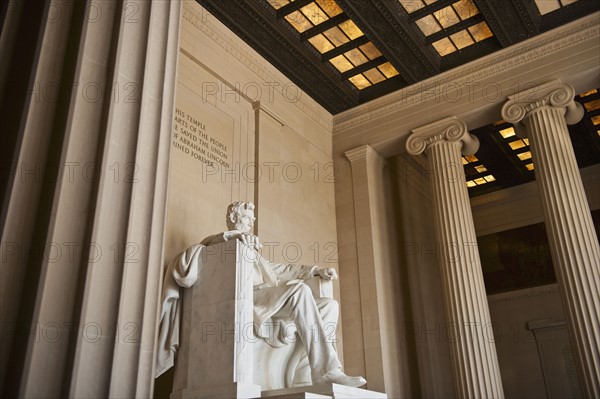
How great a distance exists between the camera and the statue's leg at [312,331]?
5.00 meters

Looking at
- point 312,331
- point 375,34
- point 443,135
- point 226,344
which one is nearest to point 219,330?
point 226,344

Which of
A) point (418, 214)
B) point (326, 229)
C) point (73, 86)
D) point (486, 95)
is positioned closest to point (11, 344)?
point (73, 86)

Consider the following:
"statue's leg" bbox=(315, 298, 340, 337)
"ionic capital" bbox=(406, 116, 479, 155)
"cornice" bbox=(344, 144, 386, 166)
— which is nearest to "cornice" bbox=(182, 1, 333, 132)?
"cornice" bbox=(344, 144, 386, 166)

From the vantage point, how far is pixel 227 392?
14.6 feet

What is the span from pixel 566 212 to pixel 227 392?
663 centimetres

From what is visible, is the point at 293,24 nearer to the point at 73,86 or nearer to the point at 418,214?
the point at 418,214

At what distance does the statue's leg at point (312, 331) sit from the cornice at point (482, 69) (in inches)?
261

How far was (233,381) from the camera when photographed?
14.9 ft

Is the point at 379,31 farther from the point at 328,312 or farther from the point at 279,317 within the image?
the point at 279,317

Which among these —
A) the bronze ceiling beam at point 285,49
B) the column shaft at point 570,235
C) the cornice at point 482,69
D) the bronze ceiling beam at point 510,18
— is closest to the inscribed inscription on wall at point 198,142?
the bronze ceiling beam at point 285,49

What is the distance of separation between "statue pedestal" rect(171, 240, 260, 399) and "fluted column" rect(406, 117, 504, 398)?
16.8 ft

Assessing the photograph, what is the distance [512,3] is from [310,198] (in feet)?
16.0

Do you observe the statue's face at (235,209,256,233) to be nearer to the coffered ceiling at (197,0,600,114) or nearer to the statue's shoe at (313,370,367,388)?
the statue's shoe at (313,370,367,388)

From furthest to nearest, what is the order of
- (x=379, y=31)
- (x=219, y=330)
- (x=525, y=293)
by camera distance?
(x=525, y=293) → (x=379, y=31) → (x=219, y=330)
